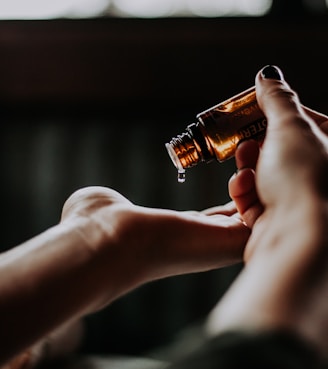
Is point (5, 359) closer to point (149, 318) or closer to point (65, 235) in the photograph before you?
point (65, 235)

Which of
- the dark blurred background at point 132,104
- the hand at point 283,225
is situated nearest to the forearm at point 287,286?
the hand at point 283,225

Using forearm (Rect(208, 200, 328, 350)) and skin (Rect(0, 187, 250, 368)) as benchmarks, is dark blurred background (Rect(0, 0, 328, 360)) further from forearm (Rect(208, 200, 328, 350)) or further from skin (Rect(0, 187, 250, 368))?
forearm (Rect(208, 200, 328, 350))

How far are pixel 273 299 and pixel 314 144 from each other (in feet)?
1.01

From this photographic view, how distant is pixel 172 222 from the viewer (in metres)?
0.87

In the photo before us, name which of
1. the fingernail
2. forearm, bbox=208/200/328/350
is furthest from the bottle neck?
forearm, bbox=208/200/328/350

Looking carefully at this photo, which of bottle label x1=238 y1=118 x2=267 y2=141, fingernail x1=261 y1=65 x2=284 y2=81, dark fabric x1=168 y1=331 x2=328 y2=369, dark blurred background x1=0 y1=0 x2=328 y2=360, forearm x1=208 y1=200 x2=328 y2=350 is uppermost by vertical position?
dark blurred background x1=0 y1=0 x2=328 y2=360

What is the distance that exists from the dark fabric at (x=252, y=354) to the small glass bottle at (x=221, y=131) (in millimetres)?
527

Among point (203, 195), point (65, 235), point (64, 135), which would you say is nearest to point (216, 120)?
point (65, 235)

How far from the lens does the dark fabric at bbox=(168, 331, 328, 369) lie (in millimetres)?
323

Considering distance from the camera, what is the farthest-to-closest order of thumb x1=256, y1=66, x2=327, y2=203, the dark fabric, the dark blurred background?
the dark blurred background, thumb x1=256, y1=66, x2=327, y2=203, the dark fabric

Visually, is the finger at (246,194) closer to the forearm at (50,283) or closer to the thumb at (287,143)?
the thumb at (287,143)

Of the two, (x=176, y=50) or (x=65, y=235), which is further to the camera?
(x=176, y=50)

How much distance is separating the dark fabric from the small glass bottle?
53 centimetres

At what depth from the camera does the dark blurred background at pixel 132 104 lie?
1941mm
